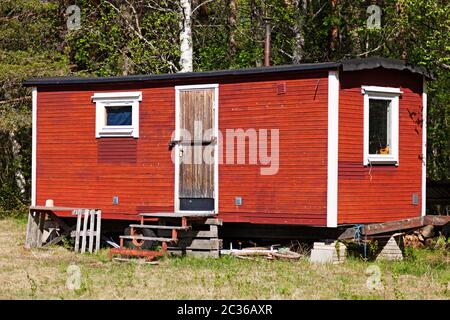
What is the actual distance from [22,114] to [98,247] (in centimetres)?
725

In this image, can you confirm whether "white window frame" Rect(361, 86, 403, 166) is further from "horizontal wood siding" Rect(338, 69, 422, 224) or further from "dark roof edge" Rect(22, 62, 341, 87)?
"dark roof edge" Rect(22, 62, 341, 87)

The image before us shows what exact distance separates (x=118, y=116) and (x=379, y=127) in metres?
5.07

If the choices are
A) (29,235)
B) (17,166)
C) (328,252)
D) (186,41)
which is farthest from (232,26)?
(328,252)

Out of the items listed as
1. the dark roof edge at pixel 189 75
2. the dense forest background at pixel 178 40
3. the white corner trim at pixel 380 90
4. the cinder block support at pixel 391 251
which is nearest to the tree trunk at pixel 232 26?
the dense forest background at pixel 178 40

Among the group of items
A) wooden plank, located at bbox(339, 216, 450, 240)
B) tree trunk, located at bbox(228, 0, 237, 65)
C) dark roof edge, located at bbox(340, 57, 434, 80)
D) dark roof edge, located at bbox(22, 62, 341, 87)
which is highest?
tree trunk, located at bbox(228, 0, 237, 65)

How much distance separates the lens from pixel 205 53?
27.2 meters

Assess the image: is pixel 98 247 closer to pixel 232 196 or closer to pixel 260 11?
pixel 232 196

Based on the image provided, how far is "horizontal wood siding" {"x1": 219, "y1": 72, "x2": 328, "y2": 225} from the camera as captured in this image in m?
15.3

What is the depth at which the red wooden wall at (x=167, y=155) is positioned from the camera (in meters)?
15.4

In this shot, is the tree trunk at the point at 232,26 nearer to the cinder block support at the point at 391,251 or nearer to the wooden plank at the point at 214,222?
the wooden plank at the point at 214,222

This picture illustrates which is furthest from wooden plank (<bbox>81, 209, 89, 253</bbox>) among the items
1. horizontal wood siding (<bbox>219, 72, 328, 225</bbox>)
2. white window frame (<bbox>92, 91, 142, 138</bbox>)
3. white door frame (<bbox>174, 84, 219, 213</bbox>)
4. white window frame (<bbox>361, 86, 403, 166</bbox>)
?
white window frame (<bbox>361, 86, 403, 166</bbox>)

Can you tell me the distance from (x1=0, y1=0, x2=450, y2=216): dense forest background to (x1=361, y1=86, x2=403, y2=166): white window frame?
5806 millimetres

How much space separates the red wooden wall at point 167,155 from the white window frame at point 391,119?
3.07 ft
